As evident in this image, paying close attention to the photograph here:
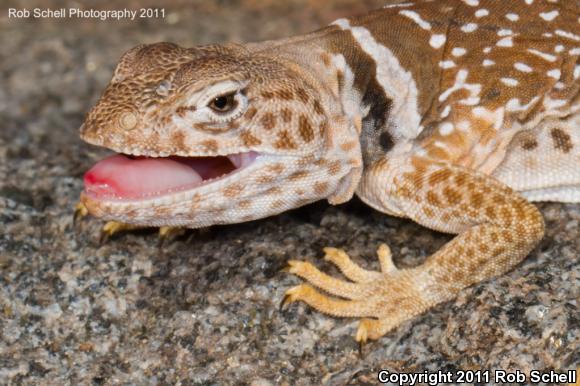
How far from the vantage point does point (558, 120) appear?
5590mm

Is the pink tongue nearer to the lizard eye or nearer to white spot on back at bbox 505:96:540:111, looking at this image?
the lizard eye

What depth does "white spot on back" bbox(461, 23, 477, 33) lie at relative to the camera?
5.52 meters

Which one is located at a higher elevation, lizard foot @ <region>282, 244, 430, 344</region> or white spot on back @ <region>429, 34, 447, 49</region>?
white spot on back @ <region>429, 34, 447, 49</region>

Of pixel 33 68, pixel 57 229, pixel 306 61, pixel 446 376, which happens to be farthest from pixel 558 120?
pixel 33 68

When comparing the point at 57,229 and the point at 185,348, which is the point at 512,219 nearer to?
the point at 185,348

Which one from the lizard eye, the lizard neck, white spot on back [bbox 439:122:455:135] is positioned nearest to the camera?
the lizard eye

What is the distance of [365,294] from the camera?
5051mm

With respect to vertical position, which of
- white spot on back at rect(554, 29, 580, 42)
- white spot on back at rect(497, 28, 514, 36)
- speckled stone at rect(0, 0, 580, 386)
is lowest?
speckled stone at rect(0, 0, 580, 386)

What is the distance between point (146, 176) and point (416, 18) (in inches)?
76.7

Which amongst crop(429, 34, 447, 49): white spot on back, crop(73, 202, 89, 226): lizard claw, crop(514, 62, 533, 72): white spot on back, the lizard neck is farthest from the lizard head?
crop(514, 62, 533, 72): white spot on back

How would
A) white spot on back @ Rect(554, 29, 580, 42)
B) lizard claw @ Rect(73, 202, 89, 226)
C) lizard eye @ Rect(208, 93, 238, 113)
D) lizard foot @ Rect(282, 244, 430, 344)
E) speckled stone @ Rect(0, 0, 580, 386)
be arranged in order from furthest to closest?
lizard claw @ Rect(73, 202, 89, 226), white spot on back @ Rect(554, 29, 580, 42), lizard foot @ Rect(282, 244, 430, 344), lizard eye @ Rect(208, 93, 238, 113), speckled stone @ Rect(0, 0, 580, 386)

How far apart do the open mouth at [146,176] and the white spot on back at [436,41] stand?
1.37 metres

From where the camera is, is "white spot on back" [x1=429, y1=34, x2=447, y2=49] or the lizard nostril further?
"white spot on back" [x1=429, y1=34, x2=447, y2=49]

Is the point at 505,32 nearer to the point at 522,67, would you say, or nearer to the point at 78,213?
the point at 522,67
